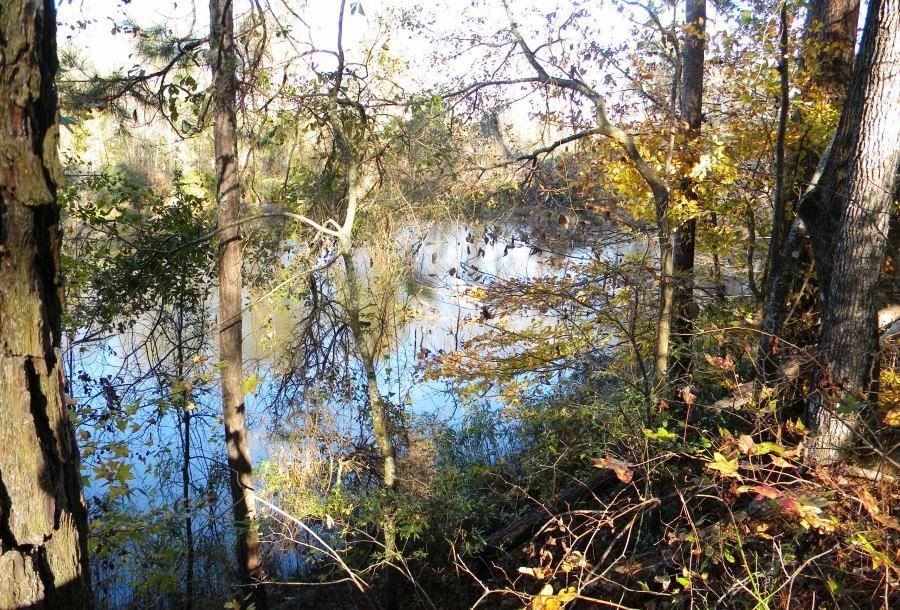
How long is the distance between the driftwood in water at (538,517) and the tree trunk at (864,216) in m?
2.64

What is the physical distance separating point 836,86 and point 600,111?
2.38 metres

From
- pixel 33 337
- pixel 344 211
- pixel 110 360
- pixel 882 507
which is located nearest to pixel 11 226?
pixel 33 337

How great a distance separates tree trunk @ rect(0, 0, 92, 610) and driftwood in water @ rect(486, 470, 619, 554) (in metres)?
5.33

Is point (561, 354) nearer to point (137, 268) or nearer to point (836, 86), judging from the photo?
point (836, 86)

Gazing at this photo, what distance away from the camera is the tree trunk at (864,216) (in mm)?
4457

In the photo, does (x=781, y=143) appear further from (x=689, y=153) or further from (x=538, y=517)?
(x=538, y=517)

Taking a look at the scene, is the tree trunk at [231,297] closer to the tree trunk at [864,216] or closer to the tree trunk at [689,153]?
the tree trunk at [689,153]

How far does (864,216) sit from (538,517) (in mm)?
4386

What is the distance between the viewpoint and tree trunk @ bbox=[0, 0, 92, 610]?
1853mm

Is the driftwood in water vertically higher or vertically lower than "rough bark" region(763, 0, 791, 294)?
lower

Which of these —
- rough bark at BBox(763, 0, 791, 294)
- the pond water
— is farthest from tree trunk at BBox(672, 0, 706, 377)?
rough bark at BBox(763, 0, 791, 294)

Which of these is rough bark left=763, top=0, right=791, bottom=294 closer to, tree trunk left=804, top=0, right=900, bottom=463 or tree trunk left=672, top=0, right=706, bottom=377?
tree trunk left=672, top=0, right=706, bottom=377

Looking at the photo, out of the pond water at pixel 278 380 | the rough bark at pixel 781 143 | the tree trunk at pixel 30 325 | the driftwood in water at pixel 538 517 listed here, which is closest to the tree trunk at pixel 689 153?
the pond water at pixel 278 380

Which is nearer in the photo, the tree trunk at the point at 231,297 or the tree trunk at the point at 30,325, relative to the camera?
the tree trunk at the point at 30,325
